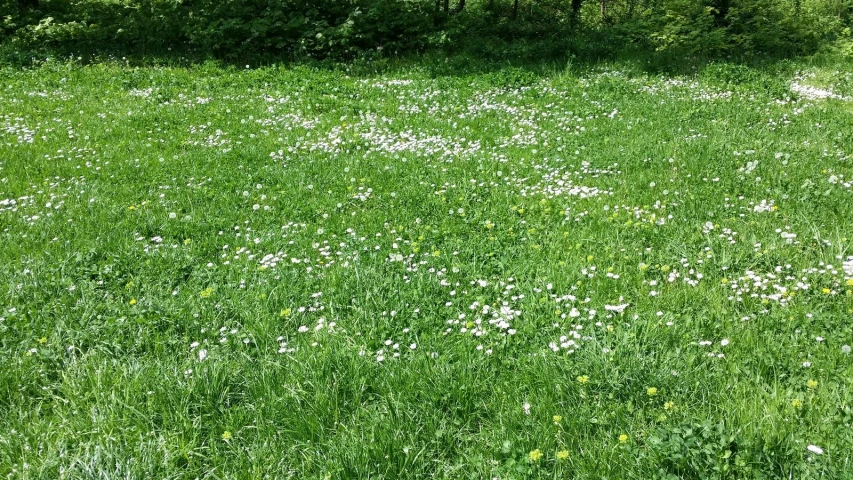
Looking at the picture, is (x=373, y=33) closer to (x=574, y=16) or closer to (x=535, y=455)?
(x=574, y=16)

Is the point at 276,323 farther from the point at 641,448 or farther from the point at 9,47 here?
the point at 9,47

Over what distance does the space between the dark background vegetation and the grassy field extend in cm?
668

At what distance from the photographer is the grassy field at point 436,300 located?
3.36 m

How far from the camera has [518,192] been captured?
7.27 m

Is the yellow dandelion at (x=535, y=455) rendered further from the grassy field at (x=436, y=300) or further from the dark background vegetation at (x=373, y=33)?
the dark background vegetation at (x=373, y=33)

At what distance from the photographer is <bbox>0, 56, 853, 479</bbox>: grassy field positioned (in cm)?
336

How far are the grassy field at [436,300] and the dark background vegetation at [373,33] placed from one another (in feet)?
21.9

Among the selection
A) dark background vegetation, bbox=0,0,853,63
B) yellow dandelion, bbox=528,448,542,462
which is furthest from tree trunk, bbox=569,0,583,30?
yellow dandelion, bbox=528,448,542,462

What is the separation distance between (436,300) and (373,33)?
45.2ft

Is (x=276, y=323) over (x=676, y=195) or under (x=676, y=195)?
under

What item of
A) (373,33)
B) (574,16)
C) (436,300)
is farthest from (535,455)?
(574,16)

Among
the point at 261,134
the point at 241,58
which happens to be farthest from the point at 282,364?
the point at 241,58

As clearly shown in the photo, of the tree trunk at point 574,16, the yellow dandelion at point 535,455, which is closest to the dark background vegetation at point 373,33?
the tree trunk at point 574,16

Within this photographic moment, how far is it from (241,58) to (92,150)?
7.64 meters
